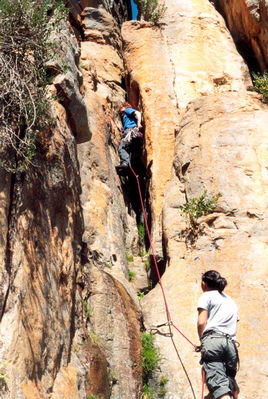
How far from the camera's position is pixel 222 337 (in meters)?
6.71

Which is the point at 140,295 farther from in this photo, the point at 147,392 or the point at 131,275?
the point at 147,392

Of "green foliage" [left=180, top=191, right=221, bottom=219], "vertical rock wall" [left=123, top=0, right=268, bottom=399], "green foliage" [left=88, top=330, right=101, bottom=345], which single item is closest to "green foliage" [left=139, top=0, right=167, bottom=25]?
"vertical rock wall" [left=123, top=0, right=268, bottom=399]

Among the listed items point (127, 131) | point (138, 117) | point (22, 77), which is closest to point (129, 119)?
point (138, 117)

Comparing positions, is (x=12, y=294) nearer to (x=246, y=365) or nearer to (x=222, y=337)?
(x=222, y=337)

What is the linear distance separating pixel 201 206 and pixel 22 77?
410 centimetres

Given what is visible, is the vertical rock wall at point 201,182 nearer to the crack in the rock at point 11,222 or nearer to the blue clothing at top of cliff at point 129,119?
the blue clothing at top of cliff at point 129,119

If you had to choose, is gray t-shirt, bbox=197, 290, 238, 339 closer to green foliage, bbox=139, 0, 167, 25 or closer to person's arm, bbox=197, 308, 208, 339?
person's arm, bbox=197, 308, 208, 339

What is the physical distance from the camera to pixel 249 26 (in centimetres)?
1655

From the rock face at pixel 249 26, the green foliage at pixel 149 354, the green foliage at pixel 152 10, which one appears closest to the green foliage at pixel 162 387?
the green foliage at pixel 149 354

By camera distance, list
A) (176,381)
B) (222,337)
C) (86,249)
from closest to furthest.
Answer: (222,337) → (176,381) → (86,249)

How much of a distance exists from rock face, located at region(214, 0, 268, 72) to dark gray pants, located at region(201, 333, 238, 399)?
10.8m

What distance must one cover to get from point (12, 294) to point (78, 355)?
5.65ft

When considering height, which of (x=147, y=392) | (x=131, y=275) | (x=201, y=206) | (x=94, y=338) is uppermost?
(x=201, y=206)

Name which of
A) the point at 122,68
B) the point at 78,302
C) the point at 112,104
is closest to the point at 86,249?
the point at 78,302
